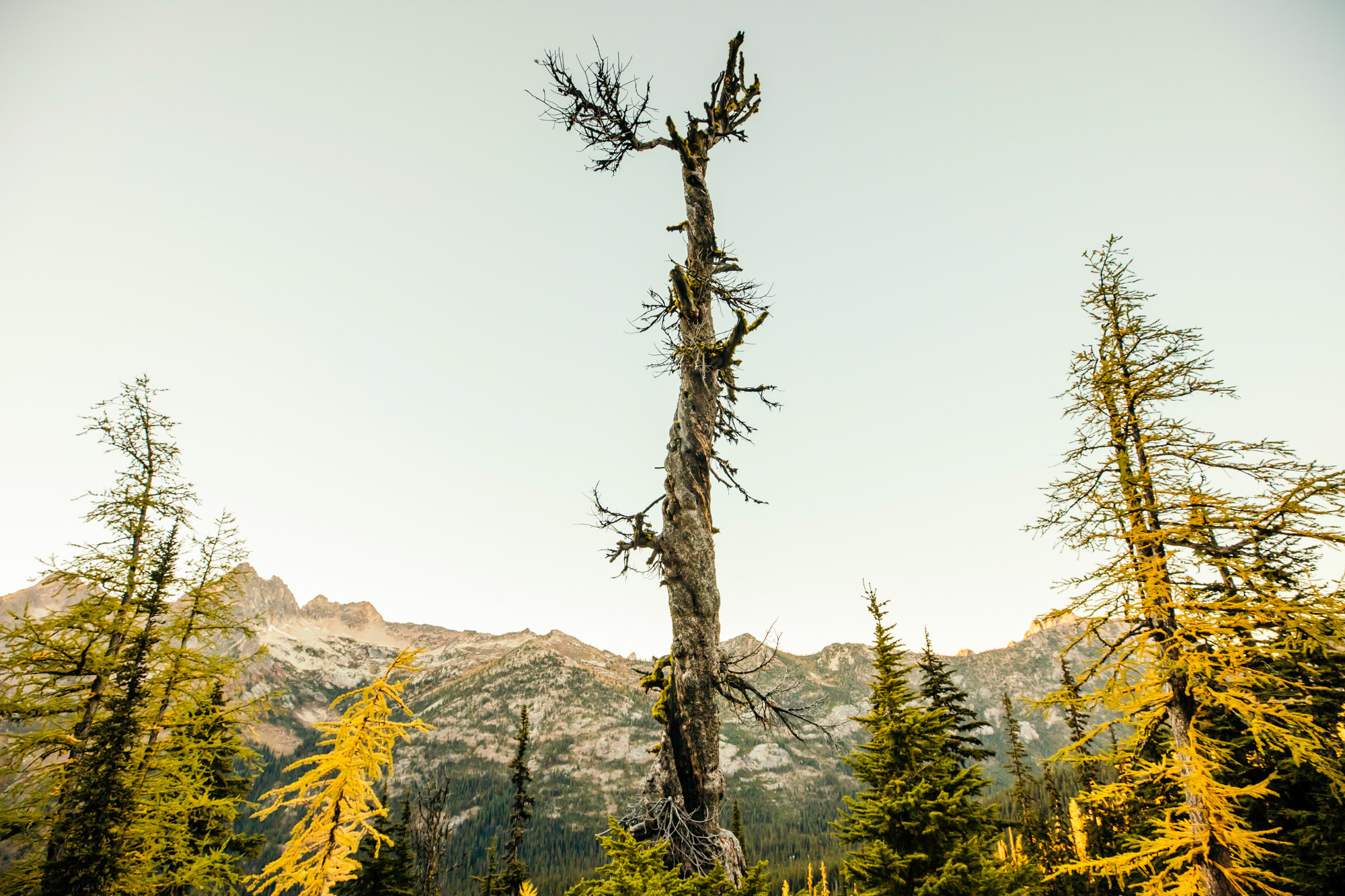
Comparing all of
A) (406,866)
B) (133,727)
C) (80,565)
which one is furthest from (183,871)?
(406,866)

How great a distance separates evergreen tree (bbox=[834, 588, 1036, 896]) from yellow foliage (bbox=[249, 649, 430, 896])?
8584mm

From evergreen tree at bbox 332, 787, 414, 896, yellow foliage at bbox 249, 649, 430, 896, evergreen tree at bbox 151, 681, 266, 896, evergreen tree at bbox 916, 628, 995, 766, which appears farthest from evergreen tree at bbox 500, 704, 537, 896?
yellow foliage at bbox 249, 649, 430, 896

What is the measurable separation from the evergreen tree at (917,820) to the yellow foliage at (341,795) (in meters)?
8.58

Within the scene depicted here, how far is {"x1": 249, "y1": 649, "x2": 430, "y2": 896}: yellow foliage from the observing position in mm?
3166

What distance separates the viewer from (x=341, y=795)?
3393mm

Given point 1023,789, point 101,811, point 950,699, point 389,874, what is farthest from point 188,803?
point 1023,789

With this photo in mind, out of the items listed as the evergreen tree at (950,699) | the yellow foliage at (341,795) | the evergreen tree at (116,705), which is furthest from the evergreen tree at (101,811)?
the evergreen tree at (950,699)

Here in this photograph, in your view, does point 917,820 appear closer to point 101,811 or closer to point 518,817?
point 101,811

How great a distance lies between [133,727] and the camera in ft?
34.7

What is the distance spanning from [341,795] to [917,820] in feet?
35.5

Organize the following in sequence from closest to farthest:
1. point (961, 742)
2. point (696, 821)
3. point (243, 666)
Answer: point (696, 821)
point (243, 666)
point (961, 742)

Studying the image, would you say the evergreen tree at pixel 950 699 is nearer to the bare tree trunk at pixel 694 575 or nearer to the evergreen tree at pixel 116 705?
the bare tree trunk at pixel 694 575

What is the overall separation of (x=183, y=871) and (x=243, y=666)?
4.21 metres

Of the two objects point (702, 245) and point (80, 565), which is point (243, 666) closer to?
point (80, 565)
